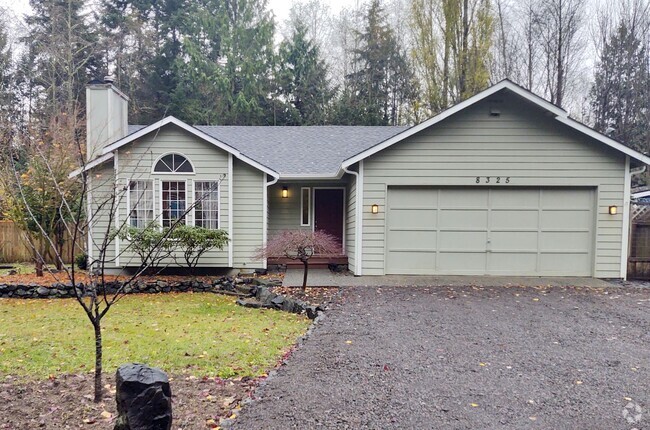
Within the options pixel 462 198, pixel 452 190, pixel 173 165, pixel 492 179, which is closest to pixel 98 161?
pixel 173 165

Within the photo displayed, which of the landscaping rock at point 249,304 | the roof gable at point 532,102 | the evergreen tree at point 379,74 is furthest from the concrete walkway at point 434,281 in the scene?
the evergreen tree at point 379,74

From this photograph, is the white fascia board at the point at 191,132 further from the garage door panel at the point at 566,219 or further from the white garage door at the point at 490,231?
→ the garage door panel at the point at 566,219

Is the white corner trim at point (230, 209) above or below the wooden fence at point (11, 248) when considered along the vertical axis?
above

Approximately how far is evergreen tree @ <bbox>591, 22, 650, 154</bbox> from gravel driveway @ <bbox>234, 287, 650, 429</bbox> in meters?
18.0

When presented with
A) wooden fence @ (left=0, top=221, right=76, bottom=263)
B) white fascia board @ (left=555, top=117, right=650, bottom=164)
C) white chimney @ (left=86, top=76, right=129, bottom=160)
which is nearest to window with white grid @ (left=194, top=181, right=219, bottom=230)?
white chimney @ (left=86, top=76, right=129, bottom=160)

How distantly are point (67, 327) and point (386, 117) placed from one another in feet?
65.4

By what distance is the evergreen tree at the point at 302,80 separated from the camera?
22.8 meters

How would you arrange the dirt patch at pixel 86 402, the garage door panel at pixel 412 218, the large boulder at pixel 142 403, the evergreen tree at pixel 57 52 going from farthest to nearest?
the evergreen tree at pixel 57 52 → the garage door panel at pixel 412 218 → the dirt patch at pixel 86 402 → the large boulder at pixel 142 403

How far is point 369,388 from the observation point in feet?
11.9

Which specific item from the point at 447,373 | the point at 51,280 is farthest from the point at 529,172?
the point at 51,280

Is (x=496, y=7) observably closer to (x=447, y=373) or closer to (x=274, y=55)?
(x=274, y=55)

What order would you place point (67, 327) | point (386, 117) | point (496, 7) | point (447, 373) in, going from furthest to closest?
point (386, 117)
point (496, 7)
point (67, 327)
point (447, 373)

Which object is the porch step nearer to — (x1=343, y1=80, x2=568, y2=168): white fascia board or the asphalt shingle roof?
the asphalt shingle roof

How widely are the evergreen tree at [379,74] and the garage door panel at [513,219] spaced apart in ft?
45.2
